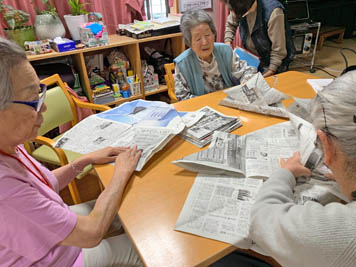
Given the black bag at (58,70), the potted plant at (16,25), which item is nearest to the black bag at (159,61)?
the black bag at (58,70)

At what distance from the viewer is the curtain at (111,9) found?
7.92 feet

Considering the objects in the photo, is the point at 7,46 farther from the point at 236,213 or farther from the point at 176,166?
the point at 236,213

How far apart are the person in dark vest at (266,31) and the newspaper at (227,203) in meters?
1.60

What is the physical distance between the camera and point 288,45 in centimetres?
229

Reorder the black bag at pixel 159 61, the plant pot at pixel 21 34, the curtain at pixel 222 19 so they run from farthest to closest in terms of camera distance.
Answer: the curtain at pixel 222 19, the black bag at pixel 159 61, the plant pot at pixel 21 34

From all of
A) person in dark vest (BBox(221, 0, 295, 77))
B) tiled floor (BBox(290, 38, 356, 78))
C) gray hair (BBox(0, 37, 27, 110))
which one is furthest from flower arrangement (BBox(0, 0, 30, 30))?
tiled floor (BBox(290, 38, 356, 78))

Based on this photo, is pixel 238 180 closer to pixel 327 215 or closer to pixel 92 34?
pixel 327 215

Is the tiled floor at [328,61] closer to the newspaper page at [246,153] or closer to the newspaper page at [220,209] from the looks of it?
the newspaper page at [246,153]

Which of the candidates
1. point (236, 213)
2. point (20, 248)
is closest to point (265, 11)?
point (236, 213)

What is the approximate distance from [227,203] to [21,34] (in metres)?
2.33

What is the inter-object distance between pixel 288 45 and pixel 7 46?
2.21 m

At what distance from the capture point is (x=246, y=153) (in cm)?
106

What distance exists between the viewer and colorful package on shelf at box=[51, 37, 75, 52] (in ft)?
7.47

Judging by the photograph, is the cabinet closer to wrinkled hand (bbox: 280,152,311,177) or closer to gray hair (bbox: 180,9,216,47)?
gray hair (bbox: 180,9,216,47)
